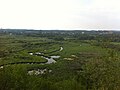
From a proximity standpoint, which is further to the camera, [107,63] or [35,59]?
[35,59]

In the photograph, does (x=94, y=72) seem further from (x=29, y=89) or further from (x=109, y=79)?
Result: (x=29, y=89)

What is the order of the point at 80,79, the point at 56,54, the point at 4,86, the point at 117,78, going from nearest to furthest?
the point at 4,86, the point at 117,78, the point at 80,79, the point at 56,54

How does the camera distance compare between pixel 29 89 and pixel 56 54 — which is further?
pixel 56 54

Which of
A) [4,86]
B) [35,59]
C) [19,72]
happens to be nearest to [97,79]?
[19,72]

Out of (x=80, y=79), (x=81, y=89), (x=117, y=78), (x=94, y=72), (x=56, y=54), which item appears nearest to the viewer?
(x=117, y=78)

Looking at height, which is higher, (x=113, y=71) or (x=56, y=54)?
(x=113, y=71)

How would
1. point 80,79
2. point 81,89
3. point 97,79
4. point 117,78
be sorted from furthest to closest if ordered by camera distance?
point 80,79, point 97,79, point 81,89, point 117,78

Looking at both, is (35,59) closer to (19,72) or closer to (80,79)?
(80,79)

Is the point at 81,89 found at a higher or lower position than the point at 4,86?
lower

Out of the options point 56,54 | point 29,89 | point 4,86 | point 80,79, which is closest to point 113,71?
point 80,79
